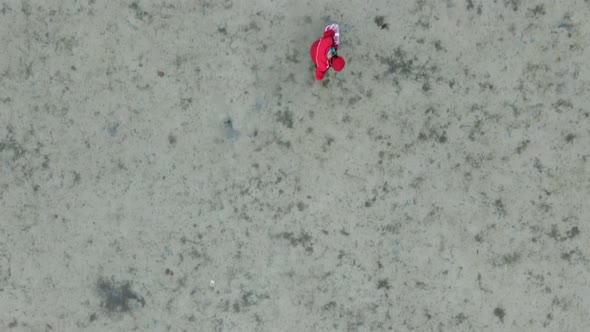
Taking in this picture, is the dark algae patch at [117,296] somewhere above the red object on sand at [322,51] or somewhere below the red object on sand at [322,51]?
below

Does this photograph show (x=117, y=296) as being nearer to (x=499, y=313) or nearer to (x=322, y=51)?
(x=322, y=51)

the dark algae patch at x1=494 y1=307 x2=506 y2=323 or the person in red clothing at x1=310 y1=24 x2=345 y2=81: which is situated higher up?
the person in red clothing at x1=310 y1=24 x2=345 y2=81

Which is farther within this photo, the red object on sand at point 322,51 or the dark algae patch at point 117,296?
the dark algae patch at point 117,296

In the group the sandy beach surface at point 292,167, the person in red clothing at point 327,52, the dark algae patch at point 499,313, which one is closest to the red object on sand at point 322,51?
the person in red clothing at point 327,52

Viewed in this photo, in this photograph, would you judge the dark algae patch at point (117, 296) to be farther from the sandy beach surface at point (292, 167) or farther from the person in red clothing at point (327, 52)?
the person in red clothing at point (327, 52)

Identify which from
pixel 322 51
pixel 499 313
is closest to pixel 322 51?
pixel 322 51

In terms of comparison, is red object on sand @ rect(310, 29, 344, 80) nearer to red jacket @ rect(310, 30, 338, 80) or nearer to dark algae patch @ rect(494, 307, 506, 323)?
red jacket @ rect(310, 30, 338, 80)

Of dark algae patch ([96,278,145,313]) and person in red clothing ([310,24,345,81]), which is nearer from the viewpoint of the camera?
person in red clothing ([310,24,345,81])

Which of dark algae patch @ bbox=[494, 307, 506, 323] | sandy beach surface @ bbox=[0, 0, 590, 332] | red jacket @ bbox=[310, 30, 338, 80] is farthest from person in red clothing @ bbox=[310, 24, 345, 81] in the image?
dark algae patch @ bbox=[494, 307, 506, 323]
